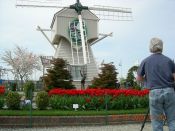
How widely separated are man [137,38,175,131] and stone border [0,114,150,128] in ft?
26.8

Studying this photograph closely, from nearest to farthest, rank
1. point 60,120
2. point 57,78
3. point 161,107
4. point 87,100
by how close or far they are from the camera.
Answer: point 161,107
point 60,120
point 87,100
point 57,78

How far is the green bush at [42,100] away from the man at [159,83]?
10.8 meters

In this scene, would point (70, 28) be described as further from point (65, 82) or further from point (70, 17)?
point (65, 82)

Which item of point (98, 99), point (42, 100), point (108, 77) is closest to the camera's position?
point (42, 100)

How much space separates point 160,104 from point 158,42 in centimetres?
99

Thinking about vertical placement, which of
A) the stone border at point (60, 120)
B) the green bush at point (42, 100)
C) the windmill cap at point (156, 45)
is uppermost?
the windmill cap at point (156, 45)

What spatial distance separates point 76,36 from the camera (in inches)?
1821

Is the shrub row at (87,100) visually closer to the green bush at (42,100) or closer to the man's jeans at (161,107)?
the green bush at (42,100)

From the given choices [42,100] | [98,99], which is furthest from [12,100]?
[98,99]

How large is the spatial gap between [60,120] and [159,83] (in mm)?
8521

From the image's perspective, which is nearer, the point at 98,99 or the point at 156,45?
the point at 156,45

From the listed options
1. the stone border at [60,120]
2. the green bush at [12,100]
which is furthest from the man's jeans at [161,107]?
the green bush at [12,100]

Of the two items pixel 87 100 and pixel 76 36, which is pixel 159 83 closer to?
pixel 87 100

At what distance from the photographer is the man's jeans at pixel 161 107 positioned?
585 cm
